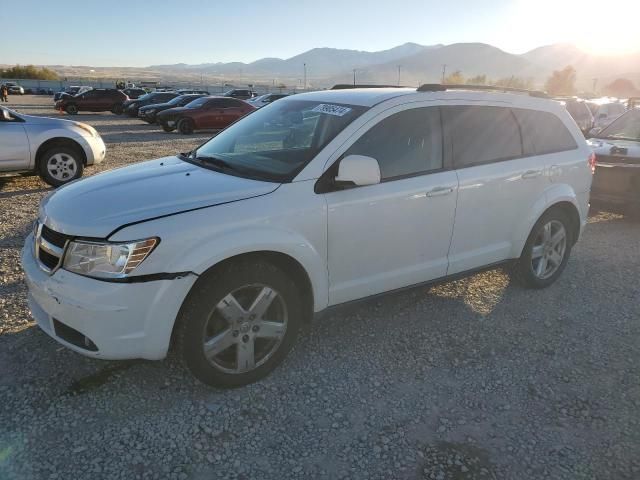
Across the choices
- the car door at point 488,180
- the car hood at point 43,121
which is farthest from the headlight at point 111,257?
the car hood at point 43,121

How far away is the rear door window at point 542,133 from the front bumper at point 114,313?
3.23 m

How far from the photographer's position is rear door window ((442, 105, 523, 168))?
389 centimetres

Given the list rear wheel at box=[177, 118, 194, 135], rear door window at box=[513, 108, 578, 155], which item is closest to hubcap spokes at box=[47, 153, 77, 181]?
rear door window at box=[513, 108, 578, 155]

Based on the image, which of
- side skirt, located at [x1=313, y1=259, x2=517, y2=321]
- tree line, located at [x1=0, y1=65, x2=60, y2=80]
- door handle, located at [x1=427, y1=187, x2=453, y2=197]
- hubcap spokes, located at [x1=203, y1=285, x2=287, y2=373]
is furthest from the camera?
tree line, located at [x1=0, y1=65, x2=60, y2=80]

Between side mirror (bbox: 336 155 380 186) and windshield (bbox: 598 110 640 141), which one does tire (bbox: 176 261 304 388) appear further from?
windshield (bbox: 598 110 640 141)

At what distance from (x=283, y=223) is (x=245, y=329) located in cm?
68

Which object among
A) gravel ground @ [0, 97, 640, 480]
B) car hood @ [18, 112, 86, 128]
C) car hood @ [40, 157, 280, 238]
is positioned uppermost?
car hood @ [18, 112, 86, 128]

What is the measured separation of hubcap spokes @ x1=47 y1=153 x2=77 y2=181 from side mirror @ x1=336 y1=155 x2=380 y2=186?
7.05 metres

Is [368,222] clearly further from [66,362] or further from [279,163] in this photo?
[66,362]

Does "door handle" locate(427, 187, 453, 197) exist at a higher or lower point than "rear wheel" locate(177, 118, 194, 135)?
higher

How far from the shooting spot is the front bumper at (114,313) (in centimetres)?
263

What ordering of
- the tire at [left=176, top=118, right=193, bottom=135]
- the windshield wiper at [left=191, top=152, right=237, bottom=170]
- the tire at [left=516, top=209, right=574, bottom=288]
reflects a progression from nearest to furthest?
the windshield wiper at [left=191, top=152, right=237, bottom=170], the tire at [left=516, top=209, right=574, bottom=288], the tire at [left=176, top=118, right=193, bottom=135]

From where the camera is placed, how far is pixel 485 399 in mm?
3137

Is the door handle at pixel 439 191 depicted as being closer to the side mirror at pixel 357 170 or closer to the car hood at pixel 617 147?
the side mirror at pixel 357 170
